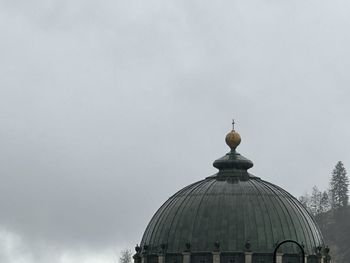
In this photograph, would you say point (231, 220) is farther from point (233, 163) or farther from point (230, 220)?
point (233, 163)

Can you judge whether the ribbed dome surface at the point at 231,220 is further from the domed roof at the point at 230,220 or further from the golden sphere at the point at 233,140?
the golden sphere at the point at 233,140

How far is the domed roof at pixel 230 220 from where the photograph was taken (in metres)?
137

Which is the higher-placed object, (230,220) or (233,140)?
(233,140)

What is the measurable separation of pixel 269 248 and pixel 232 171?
37.4 feet

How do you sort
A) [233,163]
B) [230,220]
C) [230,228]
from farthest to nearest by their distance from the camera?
[233,163]
[230,220]
[230,228]

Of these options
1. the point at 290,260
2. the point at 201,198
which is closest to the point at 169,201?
the point at 201,198

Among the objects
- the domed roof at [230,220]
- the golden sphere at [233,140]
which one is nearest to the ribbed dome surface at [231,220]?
the domed roof at [230,220]

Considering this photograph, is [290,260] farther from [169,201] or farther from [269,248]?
[169,201]

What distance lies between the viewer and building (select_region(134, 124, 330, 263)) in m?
136

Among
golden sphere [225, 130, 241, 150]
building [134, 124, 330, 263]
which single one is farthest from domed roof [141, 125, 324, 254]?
golden sphere [225, 130, 241, 150]

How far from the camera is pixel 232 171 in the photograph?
14475 cm

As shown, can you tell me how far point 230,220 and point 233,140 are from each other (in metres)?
12.9

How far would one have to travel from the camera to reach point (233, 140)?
148375 millimetres

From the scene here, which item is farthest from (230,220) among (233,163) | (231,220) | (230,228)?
(233,163)
